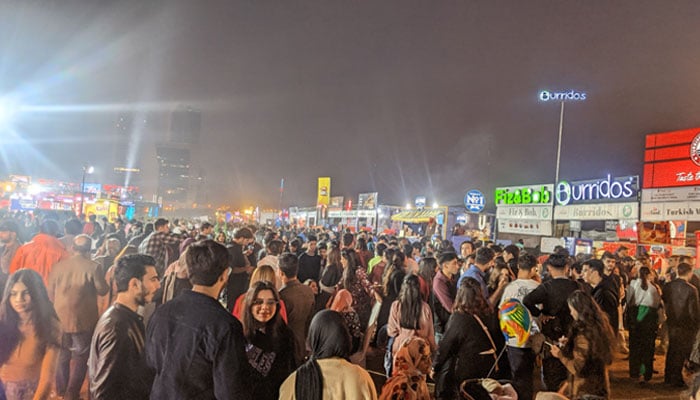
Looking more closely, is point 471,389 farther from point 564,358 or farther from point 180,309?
point 180,309

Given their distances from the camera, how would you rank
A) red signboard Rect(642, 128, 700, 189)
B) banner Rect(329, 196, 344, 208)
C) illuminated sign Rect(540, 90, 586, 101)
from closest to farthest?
1. red signboard Rect(642, 128, 700, 189)
2. illuminated sign Rect(540, 90, 586, 101)
3. banner Rect(329, 196, 344, 208)

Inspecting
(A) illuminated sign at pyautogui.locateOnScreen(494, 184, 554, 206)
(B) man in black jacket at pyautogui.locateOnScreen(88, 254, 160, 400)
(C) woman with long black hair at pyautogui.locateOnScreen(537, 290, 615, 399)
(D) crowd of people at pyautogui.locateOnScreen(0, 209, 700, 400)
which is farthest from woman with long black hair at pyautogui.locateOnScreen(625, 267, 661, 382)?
(A) illuminated sign at pyautogui.locateOnScreen(494, 184, 554, 206)

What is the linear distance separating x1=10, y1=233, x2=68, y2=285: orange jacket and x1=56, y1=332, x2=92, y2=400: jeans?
1.43 m

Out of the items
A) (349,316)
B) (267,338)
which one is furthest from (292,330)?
(267,338)

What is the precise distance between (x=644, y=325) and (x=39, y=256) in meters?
9.51

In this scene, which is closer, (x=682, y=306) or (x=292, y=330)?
(x=292, y=330)

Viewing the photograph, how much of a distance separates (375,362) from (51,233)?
5482 millimetres

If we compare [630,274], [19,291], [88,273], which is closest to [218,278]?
[19,291]

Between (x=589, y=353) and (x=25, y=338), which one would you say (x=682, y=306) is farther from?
(x=25, y=338)

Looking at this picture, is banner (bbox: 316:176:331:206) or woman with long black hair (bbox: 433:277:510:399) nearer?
woman with long black hair (bbox: 433:277:510:399)

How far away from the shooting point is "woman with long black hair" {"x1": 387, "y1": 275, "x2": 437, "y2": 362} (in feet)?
15.0

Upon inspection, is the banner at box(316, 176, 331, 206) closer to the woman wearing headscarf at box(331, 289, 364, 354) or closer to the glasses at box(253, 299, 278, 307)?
the woman wearing headscarf at box(331, 289, 364, 354)

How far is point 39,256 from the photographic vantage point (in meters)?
5.93

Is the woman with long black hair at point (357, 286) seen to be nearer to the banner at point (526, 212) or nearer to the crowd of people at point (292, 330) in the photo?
the crowd of people at point (292, 330)
